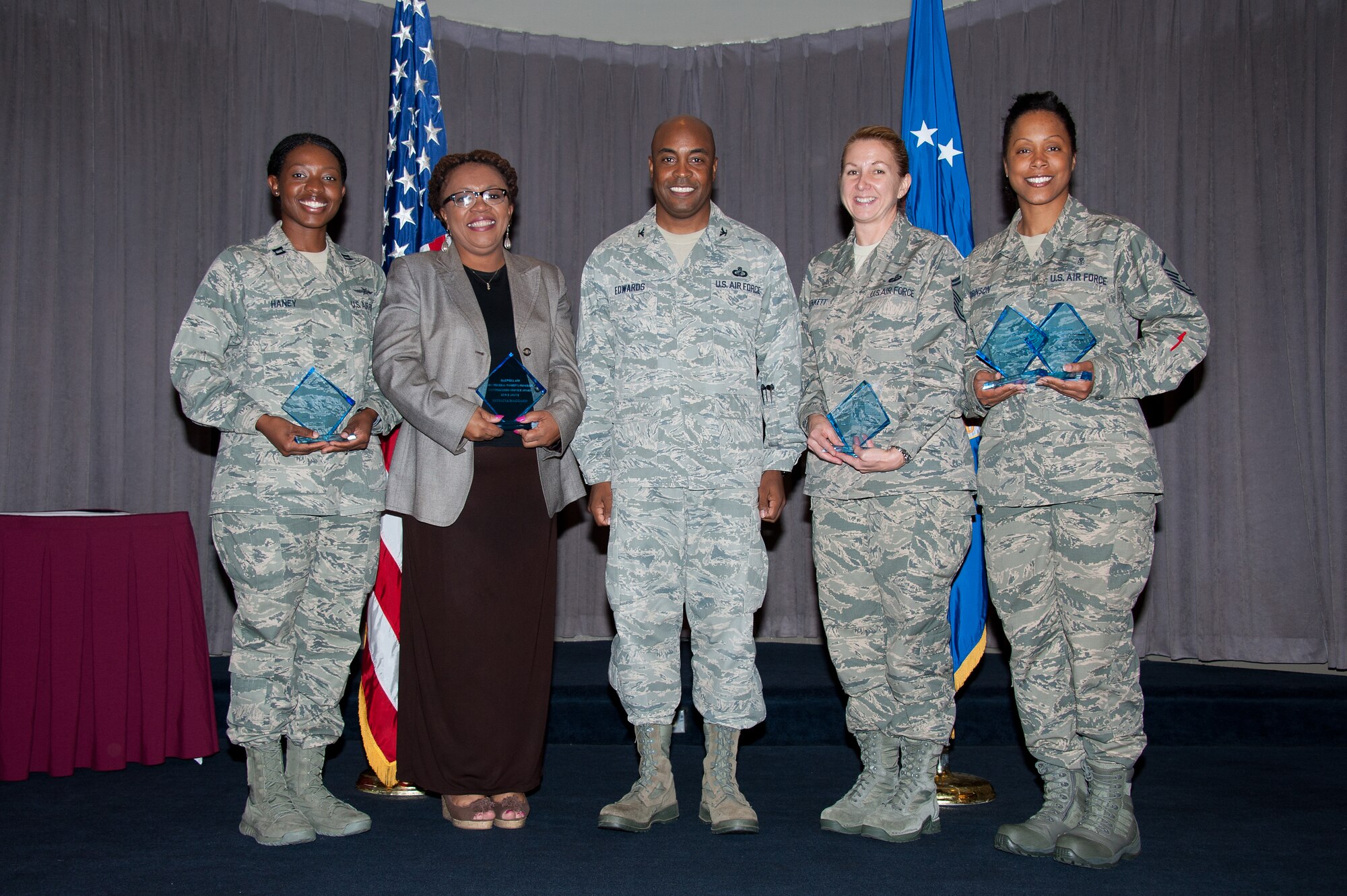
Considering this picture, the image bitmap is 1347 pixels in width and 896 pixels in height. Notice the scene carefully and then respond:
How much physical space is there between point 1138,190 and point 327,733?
4457mm

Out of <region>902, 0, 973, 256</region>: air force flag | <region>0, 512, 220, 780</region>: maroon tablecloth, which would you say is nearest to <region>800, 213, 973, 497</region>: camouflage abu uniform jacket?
<region>902, 0, 973, 256</region>: air force flag

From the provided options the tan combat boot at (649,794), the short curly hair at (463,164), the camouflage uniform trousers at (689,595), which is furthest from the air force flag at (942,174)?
the short curly hair at (463,164)

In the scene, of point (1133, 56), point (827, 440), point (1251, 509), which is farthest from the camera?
point (1133, 56)

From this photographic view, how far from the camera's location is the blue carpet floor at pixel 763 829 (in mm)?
2285

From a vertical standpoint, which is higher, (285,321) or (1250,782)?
(285,321)

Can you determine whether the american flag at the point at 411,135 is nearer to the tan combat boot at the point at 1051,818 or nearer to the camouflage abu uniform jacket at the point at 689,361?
the camouflage abu uniform jacket at the point at 689,361

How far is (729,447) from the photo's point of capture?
267 centimetres

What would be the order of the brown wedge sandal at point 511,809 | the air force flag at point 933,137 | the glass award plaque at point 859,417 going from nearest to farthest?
the glass award plaque at point 859,417 → the brown wedge sandal at point 511,809 → the air force flag at point 933,137

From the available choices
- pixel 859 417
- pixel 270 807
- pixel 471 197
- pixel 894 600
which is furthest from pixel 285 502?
pixel 894 600

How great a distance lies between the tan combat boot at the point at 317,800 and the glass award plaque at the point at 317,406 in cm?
91

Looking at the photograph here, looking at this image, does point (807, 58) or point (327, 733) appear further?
point (807, 58)

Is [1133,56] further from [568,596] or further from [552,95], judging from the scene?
[568,596]

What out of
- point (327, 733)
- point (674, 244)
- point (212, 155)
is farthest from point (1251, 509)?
point (212, 155)

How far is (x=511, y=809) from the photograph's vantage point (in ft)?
8.98
